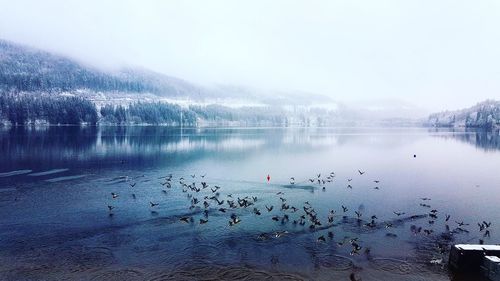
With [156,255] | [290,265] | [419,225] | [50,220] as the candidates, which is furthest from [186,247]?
[419,225]

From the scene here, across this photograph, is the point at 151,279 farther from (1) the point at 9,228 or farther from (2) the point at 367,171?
(2) the point at 367,171

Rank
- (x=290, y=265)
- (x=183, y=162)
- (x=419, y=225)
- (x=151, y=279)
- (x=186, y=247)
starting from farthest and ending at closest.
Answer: (x=183, y=162) → (x=419, y=225) → (x=186, y=247) → (x=290, y=265) → (x=151, y=279)

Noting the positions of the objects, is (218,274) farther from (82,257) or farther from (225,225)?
(82,257)

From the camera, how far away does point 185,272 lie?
32.4 meters

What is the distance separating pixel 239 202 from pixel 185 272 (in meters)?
20.4

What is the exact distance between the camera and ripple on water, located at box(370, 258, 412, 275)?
33.3 metres

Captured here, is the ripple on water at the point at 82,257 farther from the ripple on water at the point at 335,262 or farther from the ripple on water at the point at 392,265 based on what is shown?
the ripple on water at the point at 392,265

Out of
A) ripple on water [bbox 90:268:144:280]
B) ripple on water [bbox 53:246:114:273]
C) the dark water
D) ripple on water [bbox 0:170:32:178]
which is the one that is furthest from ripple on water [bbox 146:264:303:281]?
ripple on water [bbox 0:170:32:178]

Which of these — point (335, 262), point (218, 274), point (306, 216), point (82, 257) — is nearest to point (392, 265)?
point (335, 262)

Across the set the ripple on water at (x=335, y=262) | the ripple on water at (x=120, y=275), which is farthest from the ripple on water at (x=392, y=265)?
the ripple on water at (x=120, y=275)

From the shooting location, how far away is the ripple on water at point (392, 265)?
33.3 metres

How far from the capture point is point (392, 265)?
1352 inches

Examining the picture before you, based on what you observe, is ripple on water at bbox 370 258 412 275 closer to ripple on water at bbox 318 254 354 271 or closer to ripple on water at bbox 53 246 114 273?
ripple on water at bbox 318 254 354 271

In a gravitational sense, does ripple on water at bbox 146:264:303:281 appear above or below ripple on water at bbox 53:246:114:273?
below
